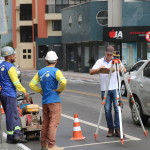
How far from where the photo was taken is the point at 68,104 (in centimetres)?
1939

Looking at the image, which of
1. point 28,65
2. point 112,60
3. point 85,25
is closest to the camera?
point 112,60

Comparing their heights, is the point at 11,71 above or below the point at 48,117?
above

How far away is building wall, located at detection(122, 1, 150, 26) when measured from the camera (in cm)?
4394

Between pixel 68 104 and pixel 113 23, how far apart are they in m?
26.1

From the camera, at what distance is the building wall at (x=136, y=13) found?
43938mm

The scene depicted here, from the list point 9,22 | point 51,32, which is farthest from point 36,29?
point 9,22

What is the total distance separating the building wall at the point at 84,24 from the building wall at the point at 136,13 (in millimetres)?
2787

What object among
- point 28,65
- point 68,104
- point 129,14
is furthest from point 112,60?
point 28,65

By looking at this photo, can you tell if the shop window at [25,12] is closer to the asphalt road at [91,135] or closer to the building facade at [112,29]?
the building facade at [112,29]

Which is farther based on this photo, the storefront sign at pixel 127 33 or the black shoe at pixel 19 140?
the storefront sign at pixel 127 33

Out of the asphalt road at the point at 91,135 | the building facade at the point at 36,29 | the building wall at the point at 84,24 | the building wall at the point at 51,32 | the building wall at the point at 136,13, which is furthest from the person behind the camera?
the building wall at the point at 51,32

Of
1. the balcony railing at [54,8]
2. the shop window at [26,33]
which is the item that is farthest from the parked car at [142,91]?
the shop window at [26,33]

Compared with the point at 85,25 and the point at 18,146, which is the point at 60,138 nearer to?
the point at 18,146

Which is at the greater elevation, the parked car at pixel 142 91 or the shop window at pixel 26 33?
the shop window at pixel 26 33
